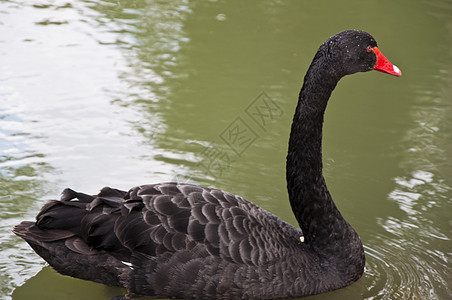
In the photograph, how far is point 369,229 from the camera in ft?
19.6

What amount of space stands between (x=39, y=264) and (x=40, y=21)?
230 inches

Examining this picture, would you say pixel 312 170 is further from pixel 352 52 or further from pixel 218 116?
pixel 218 116

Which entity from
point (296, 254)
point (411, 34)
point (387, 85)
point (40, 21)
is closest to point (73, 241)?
point (296, 254)

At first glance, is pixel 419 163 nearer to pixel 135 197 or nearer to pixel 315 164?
pixel 315 164

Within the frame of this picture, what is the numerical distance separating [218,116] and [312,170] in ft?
9.20

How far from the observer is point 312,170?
5.16m

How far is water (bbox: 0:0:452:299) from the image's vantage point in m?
5.76

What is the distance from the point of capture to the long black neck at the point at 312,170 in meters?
5.00

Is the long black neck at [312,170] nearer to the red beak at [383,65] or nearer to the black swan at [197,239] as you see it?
the black swan at [197,239]

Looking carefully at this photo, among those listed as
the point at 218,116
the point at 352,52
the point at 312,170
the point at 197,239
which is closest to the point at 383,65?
the point at 352,52

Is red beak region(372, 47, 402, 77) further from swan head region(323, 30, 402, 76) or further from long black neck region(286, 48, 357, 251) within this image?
long black neck region(286, 48, 357, 251)

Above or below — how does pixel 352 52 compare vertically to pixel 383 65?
above

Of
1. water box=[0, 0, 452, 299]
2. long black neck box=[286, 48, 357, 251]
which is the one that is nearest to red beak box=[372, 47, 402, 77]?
long black neck box=[286, 48, 357, 251]

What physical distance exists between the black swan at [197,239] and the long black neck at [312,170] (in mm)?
10
